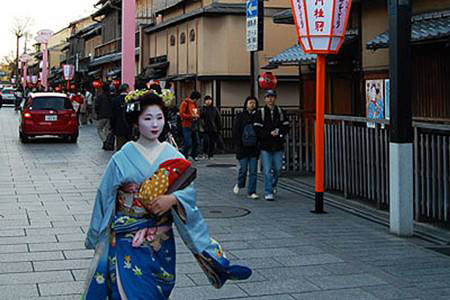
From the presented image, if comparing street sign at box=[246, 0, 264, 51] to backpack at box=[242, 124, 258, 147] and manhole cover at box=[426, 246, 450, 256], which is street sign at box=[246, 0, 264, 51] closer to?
backpack at box=[242, 124, 258, 147]

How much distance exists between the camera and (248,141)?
38.4ft

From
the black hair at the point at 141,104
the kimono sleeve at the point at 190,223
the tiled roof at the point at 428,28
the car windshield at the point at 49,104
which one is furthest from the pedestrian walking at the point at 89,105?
the kimono sleeve at the point at 190,223

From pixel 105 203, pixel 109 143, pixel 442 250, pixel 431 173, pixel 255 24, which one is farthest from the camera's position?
pixel 109 143

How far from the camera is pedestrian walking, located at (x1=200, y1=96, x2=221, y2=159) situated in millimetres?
18953

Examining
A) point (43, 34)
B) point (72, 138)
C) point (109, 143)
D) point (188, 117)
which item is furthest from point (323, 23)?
point (43, 34)

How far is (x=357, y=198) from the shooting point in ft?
38.0

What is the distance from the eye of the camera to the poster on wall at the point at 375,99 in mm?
11836

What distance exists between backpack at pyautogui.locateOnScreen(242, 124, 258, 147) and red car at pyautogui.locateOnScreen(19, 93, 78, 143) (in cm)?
1358

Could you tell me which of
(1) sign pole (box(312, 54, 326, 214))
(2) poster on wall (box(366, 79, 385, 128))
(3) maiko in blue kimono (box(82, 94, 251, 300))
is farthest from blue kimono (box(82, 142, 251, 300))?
(2) poster on wall (box(366, 79, 385, 128))

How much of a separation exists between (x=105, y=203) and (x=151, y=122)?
0.58 m

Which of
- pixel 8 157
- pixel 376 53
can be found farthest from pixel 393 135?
pixel 8 157

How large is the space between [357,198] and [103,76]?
1592 inches

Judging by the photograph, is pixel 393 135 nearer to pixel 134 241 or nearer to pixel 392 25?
pixel 392 25

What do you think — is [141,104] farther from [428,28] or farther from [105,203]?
[428,28]
